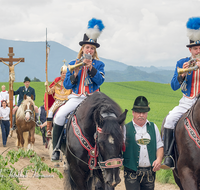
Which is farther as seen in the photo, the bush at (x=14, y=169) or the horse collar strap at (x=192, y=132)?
the bush at (x=14, y=169)

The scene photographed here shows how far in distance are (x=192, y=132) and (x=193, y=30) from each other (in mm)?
1848

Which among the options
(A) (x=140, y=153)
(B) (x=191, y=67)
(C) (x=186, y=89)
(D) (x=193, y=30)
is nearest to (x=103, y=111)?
(A) (x=140, y=153)

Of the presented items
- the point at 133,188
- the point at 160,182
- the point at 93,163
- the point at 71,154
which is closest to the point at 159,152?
the point at 133,188

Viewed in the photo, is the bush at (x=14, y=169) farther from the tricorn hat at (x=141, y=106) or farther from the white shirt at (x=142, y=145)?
the tricorn hat at (x=141, y=106)

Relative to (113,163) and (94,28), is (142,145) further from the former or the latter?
(94,28)

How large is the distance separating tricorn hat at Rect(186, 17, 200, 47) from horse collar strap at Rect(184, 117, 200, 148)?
1.38m

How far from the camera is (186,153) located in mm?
4086

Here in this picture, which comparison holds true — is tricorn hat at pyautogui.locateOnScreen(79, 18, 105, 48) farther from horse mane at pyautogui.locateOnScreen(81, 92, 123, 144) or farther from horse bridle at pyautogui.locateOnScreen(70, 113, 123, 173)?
horse bridle at pyautogui.locateOnScreen(70, 113, 123, 173)

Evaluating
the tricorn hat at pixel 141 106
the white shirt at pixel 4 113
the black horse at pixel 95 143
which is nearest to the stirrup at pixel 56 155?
the black horse at pixel 95 143

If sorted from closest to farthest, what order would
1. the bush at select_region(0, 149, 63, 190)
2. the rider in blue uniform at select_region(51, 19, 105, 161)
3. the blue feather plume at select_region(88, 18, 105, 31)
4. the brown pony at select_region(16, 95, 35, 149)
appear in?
the bush at select_region(0, 149, 63, 190) → the rider in blue uniform at select_region(51, 19, 105, 161) → the blue feather plume at select_region(88, 18, 105, 31) → the brown pony at select_region(16, 95, 35, 149)

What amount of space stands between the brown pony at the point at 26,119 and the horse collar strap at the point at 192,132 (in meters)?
8.05

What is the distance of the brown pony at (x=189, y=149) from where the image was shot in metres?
3.94

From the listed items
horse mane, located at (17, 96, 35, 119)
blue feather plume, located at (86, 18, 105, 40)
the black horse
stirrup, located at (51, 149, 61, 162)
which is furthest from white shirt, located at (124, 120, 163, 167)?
horse mane, located at (17, 96, 35, 119)

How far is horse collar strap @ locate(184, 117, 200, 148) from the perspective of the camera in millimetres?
3971
